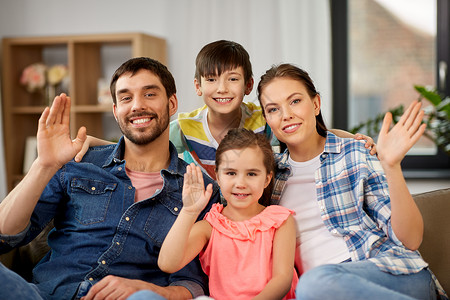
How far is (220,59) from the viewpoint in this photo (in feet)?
6.90

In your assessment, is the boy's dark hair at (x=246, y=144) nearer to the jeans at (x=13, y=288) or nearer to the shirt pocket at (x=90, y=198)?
the shirt pocket at (x=90, y=198)

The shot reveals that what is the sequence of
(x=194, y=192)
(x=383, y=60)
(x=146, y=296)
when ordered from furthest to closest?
(x=383, y=60)
(x=194, y=192)
(x=146, y=296)

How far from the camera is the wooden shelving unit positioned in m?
3.73

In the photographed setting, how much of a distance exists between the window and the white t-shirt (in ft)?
7.06

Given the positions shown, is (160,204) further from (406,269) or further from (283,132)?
(406,269)

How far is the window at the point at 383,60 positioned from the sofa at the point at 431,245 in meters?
1.90

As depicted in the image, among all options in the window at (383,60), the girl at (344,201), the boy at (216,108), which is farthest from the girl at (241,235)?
the window at (383,60)

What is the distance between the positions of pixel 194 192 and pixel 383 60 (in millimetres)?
2723

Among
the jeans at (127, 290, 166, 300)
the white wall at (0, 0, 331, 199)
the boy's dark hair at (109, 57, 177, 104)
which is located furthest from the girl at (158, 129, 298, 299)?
the white wall at (0, 0, 331, 199)

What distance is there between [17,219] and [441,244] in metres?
1.36

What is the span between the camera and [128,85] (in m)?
A: 1.81

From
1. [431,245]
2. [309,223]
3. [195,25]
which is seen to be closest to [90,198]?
[309,223]

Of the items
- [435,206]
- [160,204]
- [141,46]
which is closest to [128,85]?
[160,204]

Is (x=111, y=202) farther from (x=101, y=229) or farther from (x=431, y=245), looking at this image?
(x=431, y=245)
